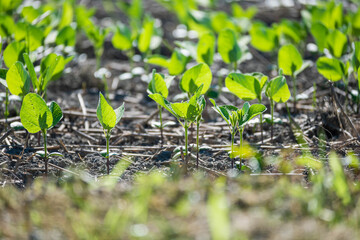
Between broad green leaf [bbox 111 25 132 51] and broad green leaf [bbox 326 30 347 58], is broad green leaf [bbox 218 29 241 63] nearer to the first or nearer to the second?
broad green leaf [bbox 326 30 347 58]

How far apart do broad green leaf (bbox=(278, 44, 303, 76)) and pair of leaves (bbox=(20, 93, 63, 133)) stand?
1.22 meters

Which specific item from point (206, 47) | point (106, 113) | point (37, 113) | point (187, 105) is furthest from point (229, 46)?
point (37, 113)

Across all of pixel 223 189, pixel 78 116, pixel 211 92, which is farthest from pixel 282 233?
pixel 78 116

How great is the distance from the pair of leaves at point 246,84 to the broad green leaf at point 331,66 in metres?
0.43

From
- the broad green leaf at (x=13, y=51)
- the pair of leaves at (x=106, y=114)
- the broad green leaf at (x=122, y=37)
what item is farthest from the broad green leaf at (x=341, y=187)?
the broad green leaf at (x=122, y=37)

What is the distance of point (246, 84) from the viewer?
224cm

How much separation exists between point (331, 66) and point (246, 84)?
53 centimetres

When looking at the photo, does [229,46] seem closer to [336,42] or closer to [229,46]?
[229,46]

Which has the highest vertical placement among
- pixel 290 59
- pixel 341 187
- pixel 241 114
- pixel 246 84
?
pixel 290 59

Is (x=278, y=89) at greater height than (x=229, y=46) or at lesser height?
lesser

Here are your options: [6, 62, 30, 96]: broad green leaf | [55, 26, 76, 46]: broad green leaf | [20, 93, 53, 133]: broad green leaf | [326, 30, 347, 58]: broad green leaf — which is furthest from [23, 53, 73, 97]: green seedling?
[326, 30, 347, 58]: broad green leaf

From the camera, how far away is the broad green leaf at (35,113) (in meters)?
1.88

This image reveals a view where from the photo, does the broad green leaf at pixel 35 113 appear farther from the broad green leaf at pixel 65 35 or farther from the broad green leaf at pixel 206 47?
the broad green leaf at pixel 65 35

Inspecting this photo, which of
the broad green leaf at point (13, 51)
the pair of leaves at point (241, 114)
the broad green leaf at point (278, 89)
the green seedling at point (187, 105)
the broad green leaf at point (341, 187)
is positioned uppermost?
the broad green leaf at point (13, 51)
